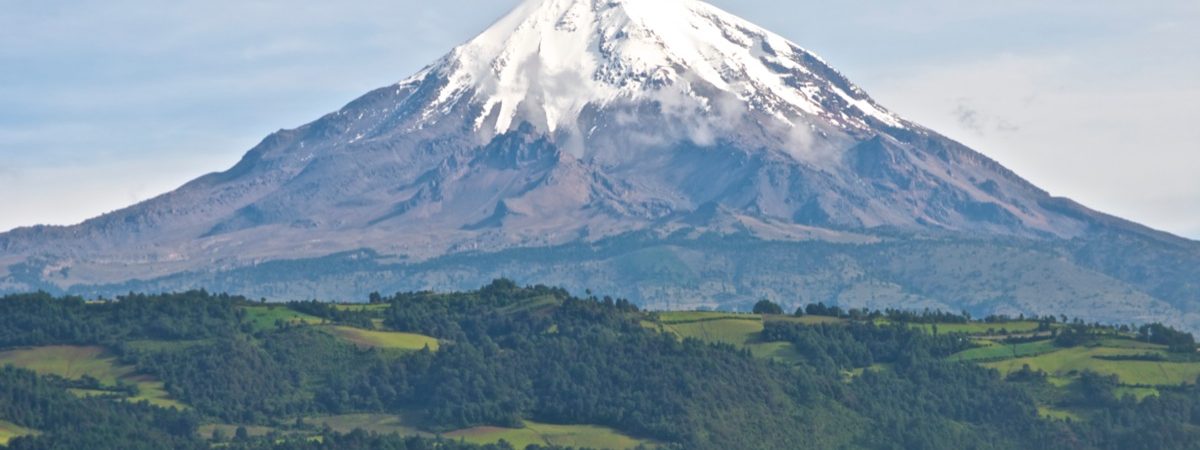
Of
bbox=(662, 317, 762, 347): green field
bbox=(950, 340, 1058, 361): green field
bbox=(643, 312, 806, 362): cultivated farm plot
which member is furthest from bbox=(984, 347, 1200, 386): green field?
bbox=(662, 317, 762, 347): green field

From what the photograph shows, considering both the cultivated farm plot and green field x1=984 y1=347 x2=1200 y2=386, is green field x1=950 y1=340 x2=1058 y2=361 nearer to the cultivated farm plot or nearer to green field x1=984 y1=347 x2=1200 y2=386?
green field x1=984 y1=347 x2=1200 y2=386

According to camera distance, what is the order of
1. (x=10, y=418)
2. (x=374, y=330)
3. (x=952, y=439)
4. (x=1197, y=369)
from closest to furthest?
1. (x=10, y=418)
2. (x=952, y=439)
3. (x=1197, y=369)
4. (x=374, y=330)

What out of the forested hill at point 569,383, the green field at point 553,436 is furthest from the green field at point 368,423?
the green field at point 553,436

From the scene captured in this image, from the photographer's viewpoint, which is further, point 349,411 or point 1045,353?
point 1045,353

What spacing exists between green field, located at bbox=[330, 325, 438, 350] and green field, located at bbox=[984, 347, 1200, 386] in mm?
41657

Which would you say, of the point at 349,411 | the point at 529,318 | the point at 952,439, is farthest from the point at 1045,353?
the point at 349,411

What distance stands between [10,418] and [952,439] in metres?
60.7

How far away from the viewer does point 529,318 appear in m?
200

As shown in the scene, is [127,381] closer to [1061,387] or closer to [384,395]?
[384,395]

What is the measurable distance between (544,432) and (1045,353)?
45033 mm

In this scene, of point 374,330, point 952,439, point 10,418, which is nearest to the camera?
point 10,418

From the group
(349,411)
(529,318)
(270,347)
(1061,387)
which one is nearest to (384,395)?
(349,411)

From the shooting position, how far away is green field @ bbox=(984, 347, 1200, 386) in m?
181

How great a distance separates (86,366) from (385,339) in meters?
22.9
